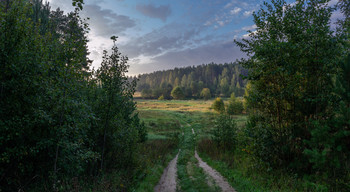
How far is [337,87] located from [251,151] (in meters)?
6.64

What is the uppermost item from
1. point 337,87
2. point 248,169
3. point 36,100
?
point 337,87

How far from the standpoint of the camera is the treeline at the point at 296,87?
8062mm

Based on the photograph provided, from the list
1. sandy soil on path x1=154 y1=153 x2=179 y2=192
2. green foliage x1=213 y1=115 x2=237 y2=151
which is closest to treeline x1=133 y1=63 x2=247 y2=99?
green foliage x1=213 y1=115 x2=237 y2=151

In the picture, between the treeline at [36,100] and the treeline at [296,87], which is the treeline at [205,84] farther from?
the treeline at [36,100]

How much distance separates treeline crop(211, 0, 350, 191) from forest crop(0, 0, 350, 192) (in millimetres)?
55

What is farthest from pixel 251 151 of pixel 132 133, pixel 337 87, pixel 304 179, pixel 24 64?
pixel 24 64

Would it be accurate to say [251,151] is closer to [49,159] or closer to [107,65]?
[107,65]

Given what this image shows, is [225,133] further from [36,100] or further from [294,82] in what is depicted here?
[36,100]

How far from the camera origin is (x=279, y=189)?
7922 mm

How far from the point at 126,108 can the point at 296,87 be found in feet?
33.1

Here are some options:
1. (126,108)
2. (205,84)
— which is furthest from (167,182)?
(205,84)

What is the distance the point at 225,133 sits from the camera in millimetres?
20422

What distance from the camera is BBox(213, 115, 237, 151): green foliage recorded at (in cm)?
2002

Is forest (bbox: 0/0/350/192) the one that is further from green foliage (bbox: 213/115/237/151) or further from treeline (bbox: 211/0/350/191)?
green foliage (bbox: 213/115/237/151)
